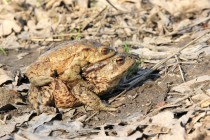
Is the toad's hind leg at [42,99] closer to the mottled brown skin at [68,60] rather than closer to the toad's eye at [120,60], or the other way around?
the mottled brown skin at [68,60]

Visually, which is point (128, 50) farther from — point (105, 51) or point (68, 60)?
point (68, 60)

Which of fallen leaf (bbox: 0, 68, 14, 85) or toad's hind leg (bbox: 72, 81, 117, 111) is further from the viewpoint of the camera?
fallen leaf (bbox: 0, 68, 14, 85)

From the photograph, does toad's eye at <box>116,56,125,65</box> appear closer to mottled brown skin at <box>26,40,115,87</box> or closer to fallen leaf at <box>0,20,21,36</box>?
mottled brown skin at <box>26,40,115,87</box>

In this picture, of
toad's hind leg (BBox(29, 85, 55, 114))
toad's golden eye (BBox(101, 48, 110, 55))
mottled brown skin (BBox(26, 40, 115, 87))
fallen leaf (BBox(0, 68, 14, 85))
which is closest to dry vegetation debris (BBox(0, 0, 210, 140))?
fallen leaf (BBox(0, 68, 14, 85))

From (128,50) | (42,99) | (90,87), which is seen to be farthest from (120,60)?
(128,50)

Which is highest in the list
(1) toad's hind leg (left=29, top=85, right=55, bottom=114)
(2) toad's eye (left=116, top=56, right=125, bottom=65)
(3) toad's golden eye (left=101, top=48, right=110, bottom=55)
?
(3) toad's golden eye (left=101, top=48, right=110, bottom=55)

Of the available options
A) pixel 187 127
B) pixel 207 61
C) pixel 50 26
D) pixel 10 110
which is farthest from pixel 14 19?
pixel 187 127

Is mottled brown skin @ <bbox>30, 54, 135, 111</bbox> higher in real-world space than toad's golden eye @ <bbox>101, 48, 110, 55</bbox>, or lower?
lower

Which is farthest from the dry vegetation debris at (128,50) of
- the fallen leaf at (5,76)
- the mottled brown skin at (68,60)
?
the mottled brown skin at (68,60)
